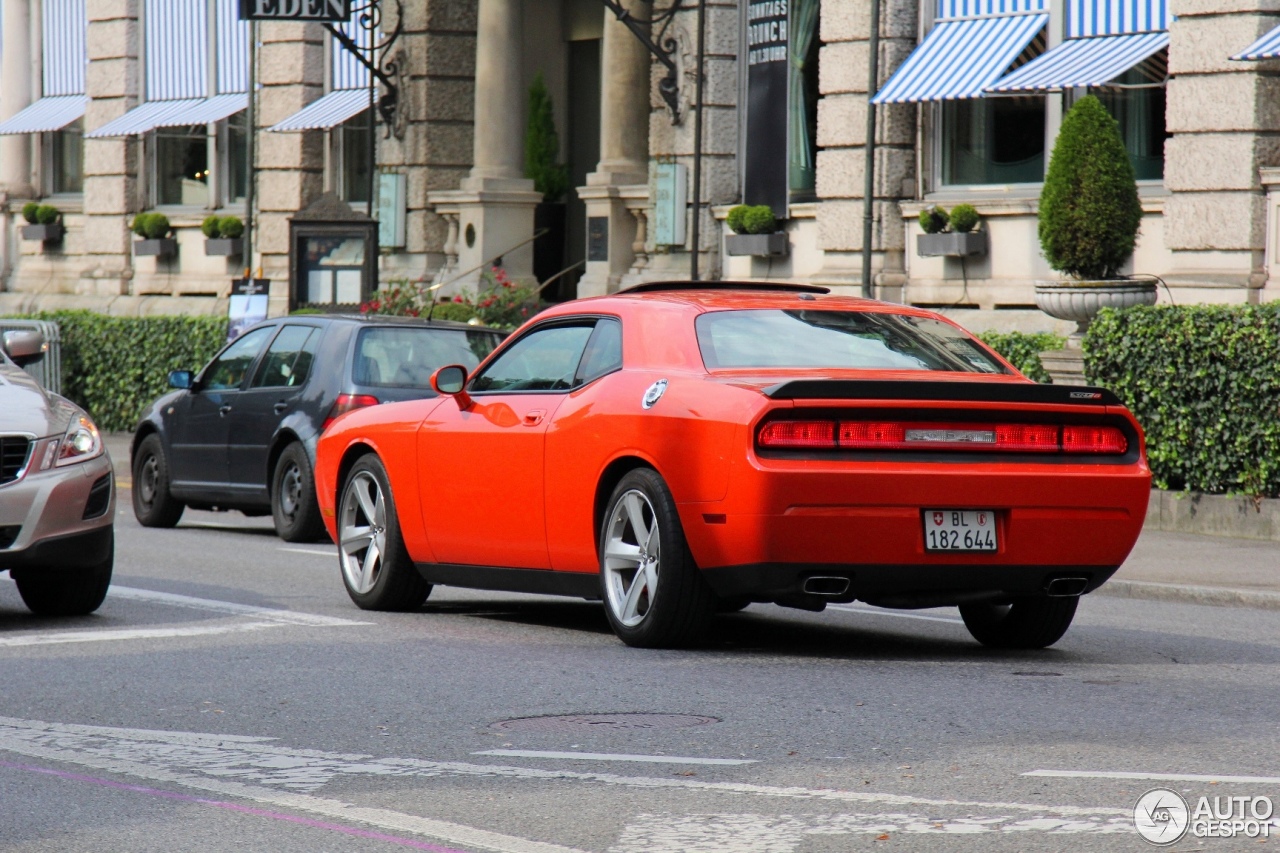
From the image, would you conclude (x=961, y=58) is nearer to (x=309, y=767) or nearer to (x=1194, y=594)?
(x=1194, y=594)

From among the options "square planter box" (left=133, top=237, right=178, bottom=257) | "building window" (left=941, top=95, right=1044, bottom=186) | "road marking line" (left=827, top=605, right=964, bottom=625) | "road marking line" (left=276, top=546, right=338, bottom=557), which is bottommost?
"road marking line" (left=276, top=546, right=338, bottom=557)

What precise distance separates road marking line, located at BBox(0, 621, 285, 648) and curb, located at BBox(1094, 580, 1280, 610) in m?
5.25

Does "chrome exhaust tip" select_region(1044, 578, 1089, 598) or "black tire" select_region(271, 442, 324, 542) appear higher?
"chrome exhaust tip" select_region(1044, 578, 1089, 598)

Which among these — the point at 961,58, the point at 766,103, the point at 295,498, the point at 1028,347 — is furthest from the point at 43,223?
the point at 1028,347

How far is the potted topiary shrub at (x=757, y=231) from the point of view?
23.0 metres

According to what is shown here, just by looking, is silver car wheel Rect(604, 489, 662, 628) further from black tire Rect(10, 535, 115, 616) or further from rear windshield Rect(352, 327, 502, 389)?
rear windshield Rect(352, 327, 502, 389)

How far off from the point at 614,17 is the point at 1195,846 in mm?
20862

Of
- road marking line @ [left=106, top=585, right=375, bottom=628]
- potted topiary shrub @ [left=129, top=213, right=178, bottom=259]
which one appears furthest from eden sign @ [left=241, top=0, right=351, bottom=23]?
road marking line @ [left=106, top=585, right=375, bottom=628]

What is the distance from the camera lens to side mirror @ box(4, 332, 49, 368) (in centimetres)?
1141

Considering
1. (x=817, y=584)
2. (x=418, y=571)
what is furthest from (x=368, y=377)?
(x=817, y=584)

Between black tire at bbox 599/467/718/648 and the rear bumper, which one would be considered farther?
black tire at bbox 599/467/718/648

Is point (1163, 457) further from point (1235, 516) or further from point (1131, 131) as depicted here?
point (1131, 131)

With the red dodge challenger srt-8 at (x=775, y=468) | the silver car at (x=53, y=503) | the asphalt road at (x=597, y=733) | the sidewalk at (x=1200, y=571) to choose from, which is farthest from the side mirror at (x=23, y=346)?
the sidewalk at (x=1200, y=571)

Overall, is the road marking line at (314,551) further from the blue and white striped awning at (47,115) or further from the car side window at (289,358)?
the blue and white striped awning at (47,115)
